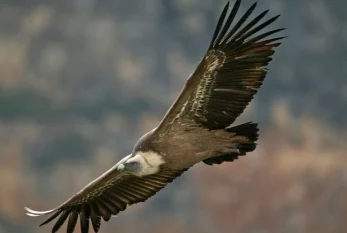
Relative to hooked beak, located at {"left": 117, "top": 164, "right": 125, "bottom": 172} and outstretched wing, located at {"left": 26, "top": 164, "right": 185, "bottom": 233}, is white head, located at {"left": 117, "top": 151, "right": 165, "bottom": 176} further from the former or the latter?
outstretched wing, located at {"left": 26, "top": 164, "right": 185, "bottom": 233}

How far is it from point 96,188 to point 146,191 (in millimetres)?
429

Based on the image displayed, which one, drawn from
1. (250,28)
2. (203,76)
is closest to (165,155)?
(203,76)

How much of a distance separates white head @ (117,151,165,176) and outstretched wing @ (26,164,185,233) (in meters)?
0.61

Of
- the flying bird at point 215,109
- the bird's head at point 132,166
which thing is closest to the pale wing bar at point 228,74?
the flying bird at point 215,109

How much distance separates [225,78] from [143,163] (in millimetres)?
899

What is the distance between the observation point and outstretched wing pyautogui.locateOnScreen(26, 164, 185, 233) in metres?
7.09

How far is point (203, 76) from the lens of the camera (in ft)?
19.8

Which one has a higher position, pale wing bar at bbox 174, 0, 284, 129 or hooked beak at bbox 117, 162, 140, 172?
pale wing bar at bbox 174, 0, 284, 129

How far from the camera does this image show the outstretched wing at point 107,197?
709cm

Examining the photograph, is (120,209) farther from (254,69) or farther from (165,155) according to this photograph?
(254,69)

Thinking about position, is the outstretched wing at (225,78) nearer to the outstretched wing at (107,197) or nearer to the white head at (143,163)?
the white head at (143,163)

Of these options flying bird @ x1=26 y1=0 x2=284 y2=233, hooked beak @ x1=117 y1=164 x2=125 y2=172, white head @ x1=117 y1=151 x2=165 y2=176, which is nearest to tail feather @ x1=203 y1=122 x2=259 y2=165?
flying bird @ x1=26 y1=0 x2=284 y2=233

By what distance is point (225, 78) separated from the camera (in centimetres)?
610

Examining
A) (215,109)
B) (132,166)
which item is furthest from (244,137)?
(132,166)
